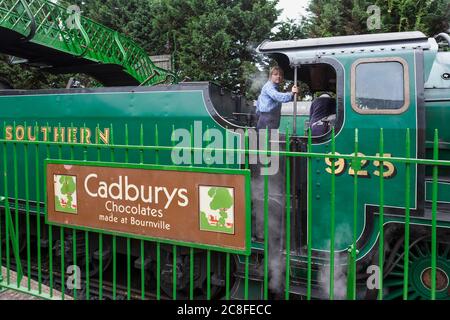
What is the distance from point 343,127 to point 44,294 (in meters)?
2.92

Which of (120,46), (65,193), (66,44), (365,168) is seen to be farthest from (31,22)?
(365,168)

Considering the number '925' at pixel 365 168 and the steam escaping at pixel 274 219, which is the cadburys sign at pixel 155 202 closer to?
the steam escaping at pixel 274 219

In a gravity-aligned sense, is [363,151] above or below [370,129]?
below

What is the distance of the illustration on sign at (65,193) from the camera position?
3154 mm

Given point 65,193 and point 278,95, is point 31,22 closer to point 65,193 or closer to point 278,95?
point 65,193

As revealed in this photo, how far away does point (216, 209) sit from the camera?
104 inches

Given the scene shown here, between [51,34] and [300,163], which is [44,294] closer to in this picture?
[300,163]

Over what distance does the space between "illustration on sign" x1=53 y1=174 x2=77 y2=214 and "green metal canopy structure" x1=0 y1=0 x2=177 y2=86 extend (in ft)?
15.5

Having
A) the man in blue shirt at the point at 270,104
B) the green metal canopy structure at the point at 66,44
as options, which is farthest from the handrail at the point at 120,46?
the man in blue shirt at the point at 270,104

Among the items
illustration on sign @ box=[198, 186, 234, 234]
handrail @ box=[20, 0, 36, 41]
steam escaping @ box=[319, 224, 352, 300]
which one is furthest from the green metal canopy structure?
illustration on sign @ box=[198, 186, 234, 234]

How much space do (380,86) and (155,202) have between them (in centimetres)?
214

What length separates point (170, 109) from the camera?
13.6 feet

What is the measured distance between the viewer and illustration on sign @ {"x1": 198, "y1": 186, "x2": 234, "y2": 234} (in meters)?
2.58
